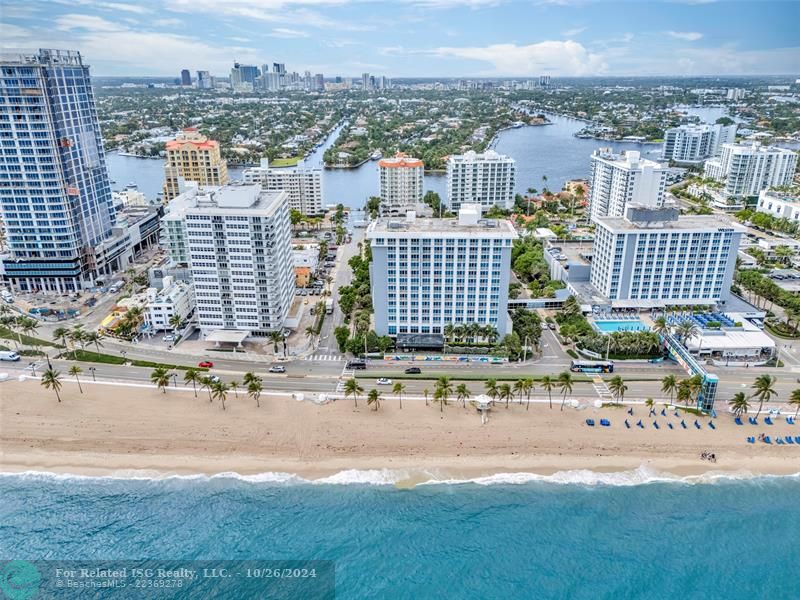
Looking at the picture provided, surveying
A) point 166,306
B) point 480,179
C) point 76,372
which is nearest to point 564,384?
point 166,306

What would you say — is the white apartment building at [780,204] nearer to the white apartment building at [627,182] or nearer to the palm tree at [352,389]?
the white apartment building at [627,182]

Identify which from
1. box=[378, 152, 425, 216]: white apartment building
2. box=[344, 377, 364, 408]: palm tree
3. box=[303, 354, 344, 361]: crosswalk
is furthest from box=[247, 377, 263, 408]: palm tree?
box=[378, 152, 425, 216]: white apartment building

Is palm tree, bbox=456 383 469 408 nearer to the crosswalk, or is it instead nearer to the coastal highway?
the coastal highway

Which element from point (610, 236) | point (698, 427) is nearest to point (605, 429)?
point (698, 427)

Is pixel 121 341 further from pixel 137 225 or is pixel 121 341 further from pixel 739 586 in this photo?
pixel 739 586

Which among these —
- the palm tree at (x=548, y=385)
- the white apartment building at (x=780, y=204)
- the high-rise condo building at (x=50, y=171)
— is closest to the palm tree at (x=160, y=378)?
the high-rise condo building at (x=50, y=171)
